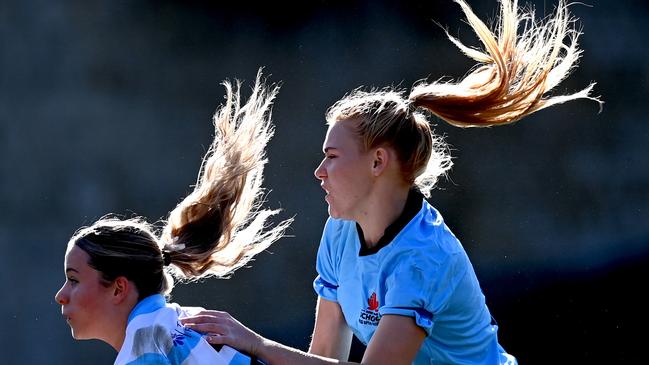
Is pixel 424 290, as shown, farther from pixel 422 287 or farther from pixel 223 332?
pixel 223 332

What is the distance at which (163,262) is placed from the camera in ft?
9.46

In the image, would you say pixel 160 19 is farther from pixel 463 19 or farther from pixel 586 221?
pixel 586 221

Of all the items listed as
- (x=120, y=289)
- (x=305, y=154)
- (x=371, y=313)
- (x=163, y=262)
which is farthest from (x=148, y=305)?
(x=305, y=154)

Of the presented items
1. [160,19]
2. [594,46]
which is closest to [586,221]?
[594,46]

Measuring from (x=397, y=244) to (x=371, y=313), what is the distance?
0.69 feet

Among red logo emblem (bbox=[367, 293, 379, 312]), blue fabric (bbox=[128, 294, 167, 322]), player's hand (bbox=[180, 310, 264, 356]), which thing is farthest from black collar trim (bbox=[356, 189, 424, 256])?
blue fabric (bbox=[128, 294, 167, 322])

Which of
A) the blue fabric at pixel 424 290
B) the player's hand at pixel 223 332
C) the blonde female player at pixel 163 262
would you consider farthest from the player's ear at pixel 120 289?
the blue fabric at pixel 424 290

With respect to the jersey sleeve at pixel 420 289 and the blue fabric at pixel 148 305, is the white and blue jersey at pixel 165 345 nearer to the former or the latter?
the blue fabric at pixel 148 305

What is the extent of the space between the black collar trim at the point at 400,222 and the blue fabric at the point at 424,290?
13mm

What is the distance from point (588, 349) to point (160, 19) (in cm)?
230

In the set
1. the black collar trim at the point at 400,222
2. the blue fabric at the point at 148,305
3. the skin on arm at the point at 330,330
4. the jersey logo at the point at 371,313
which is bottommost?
the skin on arm at the point at 330,330

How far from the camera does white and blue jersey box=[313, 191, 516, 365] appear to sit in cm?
270

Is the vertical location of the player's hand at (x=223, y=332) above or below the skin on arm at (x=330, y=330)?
above

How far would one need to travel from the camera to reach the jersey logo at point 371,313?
285 cm
